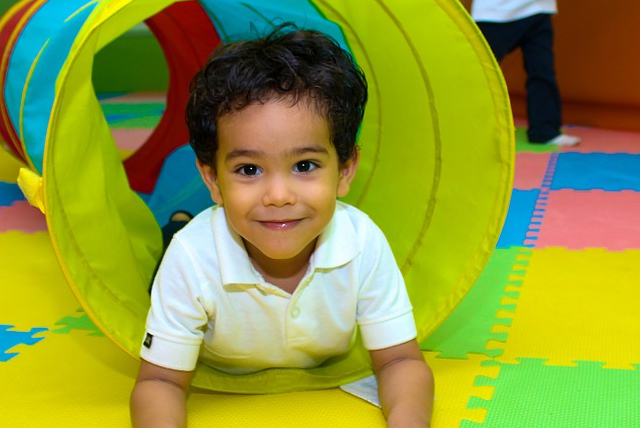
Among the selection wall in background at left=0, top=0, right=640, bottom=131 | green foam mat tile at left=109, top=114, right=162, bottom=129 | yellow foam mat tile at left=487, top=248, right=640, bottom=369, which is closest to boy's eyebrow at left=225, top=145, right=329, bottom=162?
yellow foam mat tile at left=487, top=248, right=640, bottom=369

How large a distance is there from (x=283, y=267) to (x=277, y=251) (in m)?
0.14

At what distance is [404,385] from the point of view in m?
1.32

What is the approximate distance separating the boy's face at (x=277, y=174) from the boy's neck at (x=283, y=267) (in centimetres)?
10

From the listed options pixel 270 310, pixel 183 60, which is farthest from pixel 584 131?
pixel 270 310

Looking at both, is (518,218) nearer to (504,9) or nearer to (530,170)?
(530,170)

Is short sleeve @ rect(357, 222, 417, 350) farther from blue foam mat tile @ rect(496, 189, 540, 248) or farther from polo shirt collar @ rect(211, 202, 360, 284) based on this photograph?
blue foam mat tile @ rect(496, 189, 540, 248)

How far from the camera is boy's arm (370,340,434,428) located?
4.18 feet

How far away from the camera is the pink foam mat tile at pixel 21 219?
259cm

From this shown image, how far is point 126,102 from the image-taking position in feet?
17.7

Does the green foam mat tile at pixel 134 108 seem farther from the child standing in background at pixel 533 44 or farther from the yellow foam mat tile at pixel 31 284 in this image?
the yellow foam mat tile at pixel 31 284

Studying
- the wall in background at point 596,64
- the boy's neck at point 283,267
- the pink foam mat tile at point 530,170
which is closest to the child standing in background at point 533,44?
the pink foam mat tile at point 530,170

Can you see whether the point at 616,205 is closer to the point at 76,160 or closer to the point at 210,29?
the point at 210,29

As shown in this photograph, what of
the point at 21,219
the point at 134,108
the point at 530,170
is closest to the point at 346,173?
the point at 21,219

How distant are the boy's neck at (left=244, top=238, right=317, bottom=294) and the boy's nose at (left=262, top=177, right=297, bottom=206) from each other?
0.62 ft
